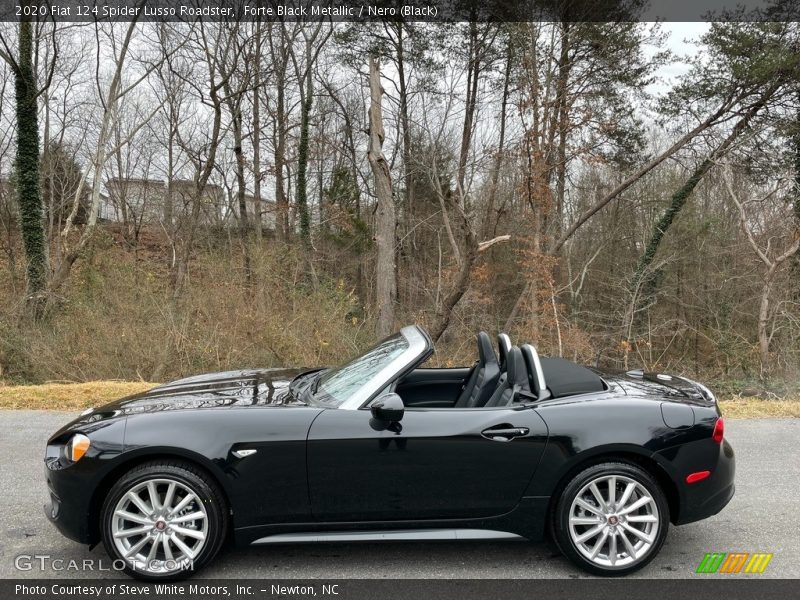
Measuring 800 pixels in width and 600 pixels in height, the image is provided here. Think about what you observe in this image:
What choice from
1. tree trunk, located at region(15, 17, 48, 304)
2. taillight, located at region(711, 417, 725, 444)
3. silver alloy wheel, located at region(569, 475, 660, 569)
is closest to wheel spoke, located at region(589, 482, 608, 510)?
silver alloy wheel, located at region(569, 475, 660, 569)

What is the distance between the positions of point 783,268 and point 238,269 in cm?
Answer: 1463

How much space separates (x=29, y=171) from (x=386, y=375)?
57.4 ft

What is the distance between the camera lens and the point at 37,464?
5.12 metres

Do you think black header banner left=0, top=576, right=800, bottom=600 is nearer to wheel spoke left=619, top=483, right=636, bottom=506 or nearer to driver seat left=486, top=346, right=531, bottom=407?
wheel spoke left=619, top=483, right=636, bottom=506

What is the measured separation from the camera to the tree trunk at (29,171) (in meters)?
16.8

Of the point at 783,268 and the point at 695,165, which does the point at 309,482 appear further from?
the point at 695,165

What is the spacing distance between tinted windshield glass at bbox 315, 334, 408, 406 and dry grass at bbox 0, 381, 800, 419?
481cm

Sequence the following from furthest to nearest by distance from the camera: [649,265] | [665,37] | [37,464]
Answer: [649,265], [665,37], [37,464]

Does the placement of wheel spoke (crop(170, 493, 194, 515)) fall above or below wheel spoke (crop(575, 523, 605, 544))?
above

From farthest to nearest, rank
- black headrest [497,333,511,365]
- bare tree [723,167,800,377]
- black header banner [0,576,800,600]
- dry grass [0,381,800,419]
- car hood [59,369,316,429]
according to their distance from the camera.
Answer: bare tree [723,167,800,377] → dry grass [0,381,800,419] → black headrest [497,333,511,365] → car hood [59,369,316,429] → black header banner [0,576,800,600]

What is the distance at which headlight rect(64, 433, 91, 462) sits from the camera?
3213 millimetres

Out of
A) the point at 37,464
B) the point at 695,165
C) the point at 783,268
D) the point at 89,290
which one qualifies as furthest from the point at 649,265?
→ the point at 37,464

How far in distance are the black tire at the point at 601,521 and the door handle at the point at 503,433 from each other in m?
0.40

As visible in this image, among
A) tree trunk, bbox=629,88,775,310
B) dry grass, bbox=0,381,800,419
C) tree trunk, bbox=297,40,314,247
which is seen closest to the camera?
dry grass, bbox=0,381,800,419
